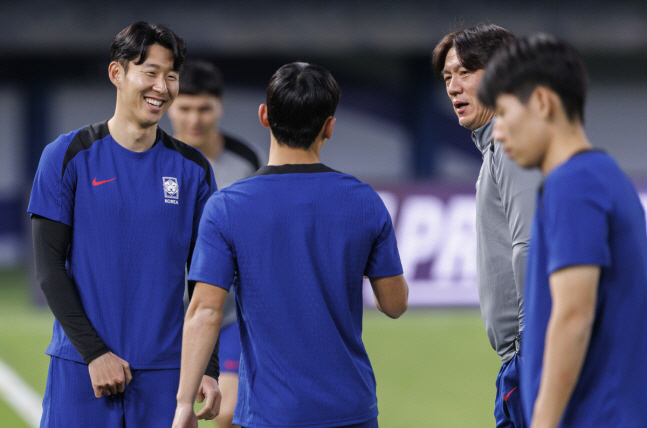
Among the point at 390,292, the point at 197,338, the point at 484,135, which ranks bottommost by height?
the point at 197,338

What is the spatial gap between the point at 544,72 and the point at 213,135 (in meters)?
3.00

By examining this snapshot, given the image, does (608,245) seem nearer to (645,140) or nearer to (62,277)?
(62,277)

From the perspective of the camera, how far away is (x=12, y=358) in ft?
25.2

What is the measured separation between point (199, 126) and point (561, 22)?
15652 millimetres

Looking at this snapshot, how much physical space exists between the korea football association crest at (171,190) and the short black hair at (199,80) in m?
1.76

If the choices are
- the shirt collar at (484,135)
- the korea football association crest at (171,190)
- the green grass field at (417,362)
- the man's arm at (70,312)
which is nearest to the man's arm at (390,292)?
the shirt collar at (484,135)

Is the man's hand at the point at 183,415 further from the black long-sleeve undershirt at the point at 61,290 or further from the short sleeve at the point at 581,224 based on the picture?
the short sleeve at the point at 581,224

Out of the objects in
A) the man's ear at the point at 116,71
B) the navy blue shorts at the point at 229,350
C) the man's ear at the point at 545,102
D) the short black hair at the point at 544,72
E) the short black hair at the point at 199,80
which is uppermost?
the short black hair at the point at 199,80

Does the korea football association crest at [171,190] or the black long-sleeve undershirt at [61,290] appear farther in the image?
the korea football association crest at [171,190]

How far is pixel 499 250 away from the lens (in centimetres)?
285

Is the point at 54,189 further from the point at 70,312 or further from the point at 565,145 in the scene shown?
the point at 565,145

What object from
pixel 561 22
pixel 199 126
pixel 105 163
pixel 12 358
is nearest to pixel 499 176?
pixel 105 163

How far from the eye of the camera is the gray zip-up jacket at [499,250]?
2689mm

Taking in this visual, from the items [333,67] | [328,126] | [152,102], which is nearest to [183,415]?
[328,126]
